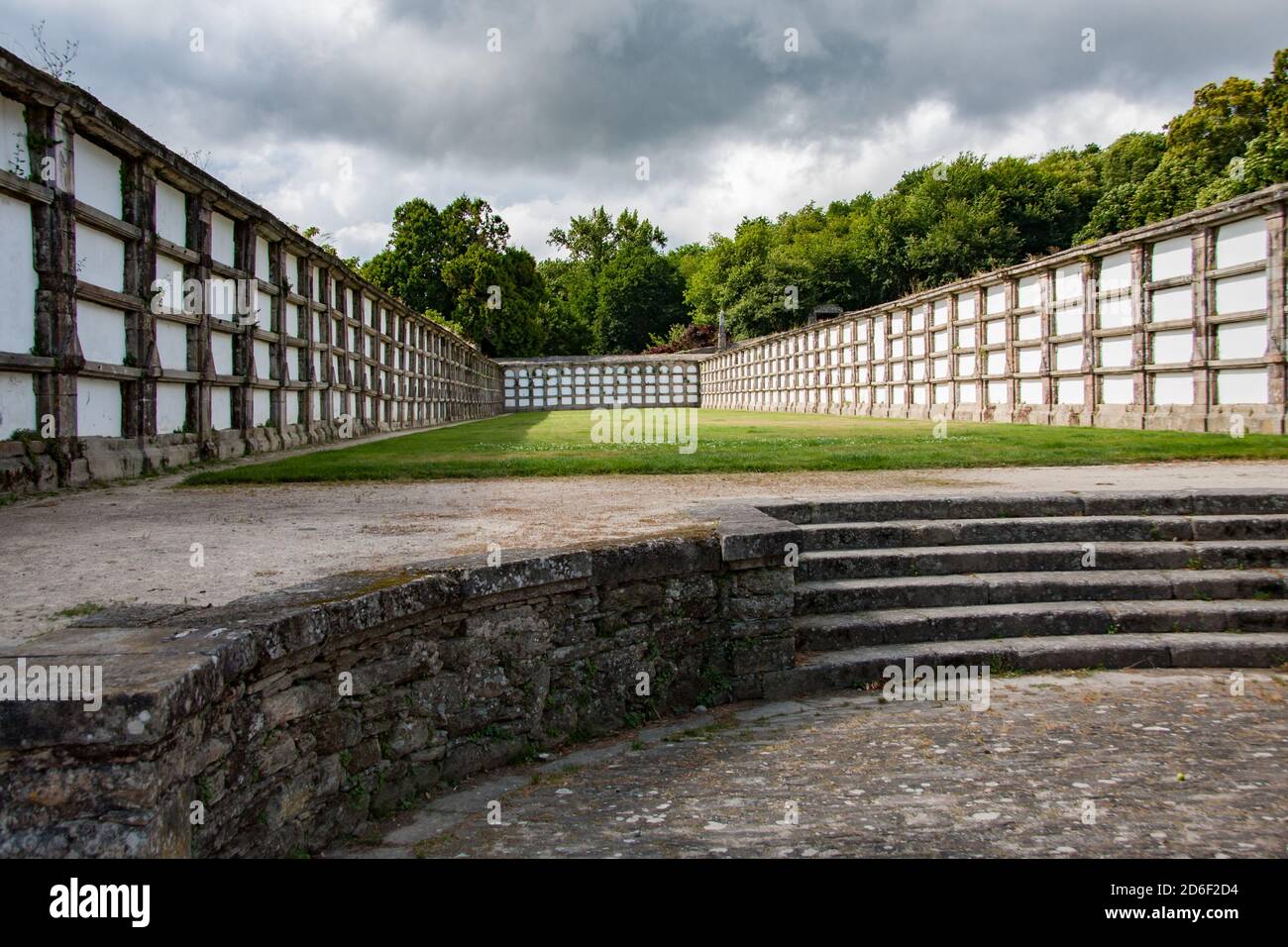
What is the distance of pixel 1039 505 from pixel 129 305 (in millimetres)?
9252

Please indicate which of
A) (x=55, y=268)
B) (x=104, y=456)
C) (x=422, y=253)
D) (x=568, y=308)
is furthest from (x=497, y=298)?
(x=55, y=268)

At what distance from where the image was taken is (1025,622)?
591 cm

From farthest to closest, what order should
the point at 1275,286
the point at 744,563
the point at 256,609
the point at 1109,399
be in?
the point at 1109,399 → the point at 1275,286 → the point at 744,563 → the point at 256,609

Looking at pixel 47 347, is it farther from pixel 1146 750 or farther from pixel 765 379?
pixel 765 379

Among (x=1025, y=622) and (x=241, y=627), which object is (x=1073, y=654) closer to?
(x=1025, y=622)

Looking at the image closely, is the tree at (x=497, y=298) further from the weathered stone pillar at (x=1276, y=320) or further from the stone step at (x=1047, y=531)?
the stone step at (x=1047, y=531)

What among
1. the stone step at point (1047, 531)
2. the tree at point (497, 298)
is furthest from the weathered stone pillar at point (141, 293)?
the tree at point (497, 298)

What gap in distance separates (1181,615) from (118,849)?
605cm

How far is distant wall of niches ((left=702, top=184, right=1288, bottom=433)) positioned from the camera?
13438mm

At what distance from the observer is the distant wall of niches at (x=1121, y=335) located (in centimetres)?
1344

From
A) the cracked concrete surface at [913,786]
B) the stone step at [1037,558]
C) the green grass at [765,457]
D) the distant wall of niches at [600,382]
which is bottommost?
the cracked concrete surface at [913,786]

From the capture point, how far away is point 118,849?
2.64 metres

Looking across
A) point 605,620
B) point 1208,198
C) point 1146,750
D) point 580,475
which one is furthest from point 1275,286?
point 1208,198

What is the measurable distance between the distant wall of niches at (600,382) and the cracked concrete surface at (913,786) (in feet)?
163
